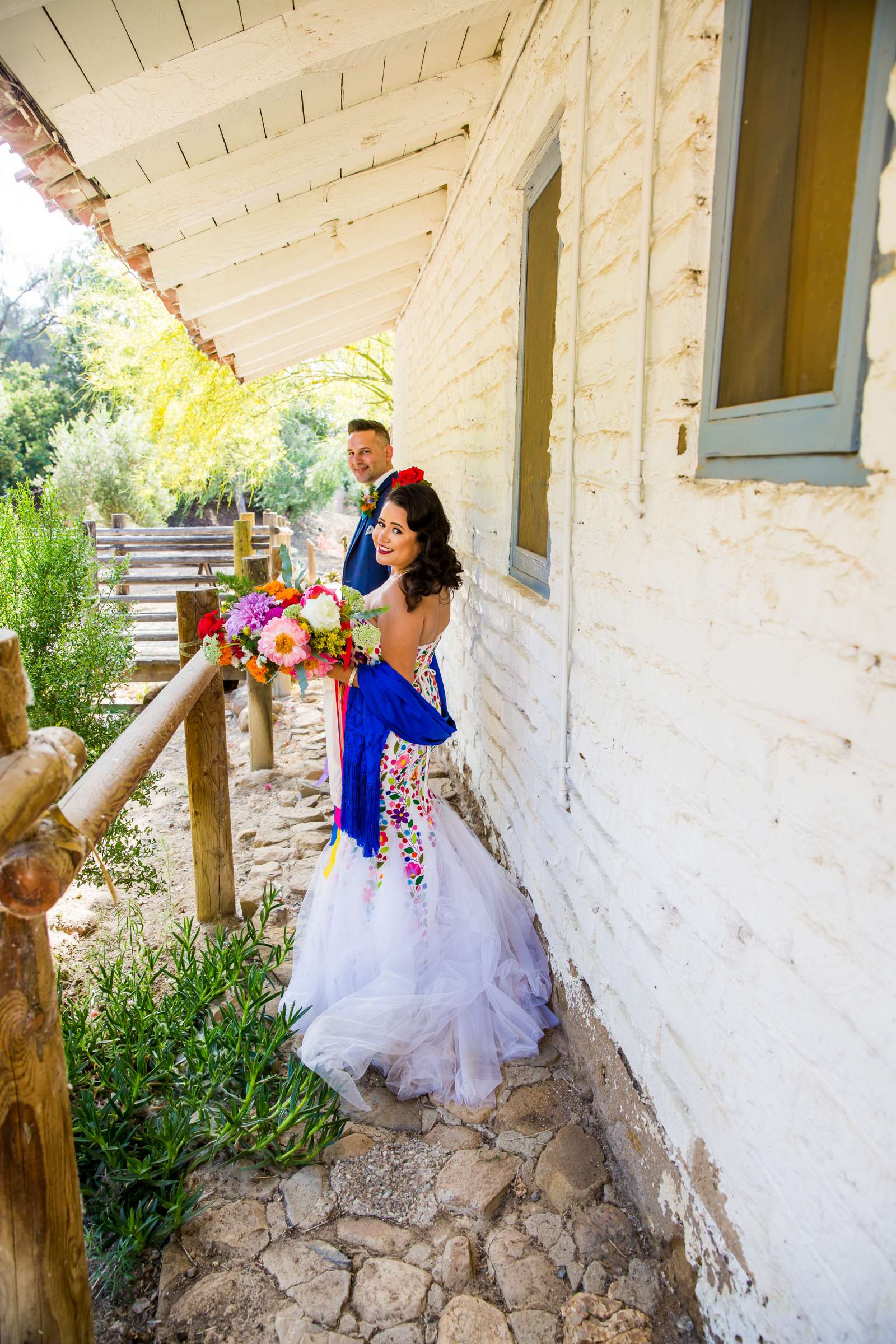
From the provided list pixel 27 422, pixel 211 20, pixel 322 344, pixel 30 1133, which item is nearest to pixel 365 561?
pixel 211 20

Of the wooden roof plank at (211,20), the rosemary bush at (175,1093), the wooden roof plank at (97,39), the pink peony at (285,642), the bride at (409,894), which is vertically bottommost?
the rosemary bush at (175,1093)

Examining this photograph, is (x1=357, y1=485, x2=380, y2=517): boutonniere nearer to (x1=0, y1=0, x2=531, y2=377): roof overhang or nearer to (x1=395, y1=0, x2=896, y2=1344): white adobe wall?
(x1=0, y1=0, x2=531, y2=377): roof overhang

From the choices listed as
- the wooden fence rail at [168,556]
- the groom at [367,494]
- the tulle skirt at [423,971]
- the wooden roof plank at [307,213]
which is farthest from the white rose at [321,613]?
the wooden fence rail at [168,556]

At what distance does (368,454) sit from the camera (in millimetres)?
5031

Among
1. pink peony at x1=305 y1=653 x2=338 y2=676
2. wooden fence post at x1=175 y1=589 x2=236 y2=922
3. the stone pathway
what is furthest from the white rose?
the stone pathway

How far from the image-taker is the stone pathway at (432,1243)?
1980 millimetres

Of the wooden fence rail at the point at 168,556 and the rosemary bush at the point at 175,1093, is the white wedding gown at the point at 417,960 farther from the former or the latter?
the wooden fence rail at the point at 168,556

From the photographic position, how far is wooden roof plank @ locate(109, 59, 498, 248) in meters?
3.65

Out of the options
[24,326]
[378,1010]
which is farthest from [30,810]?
[24,326]

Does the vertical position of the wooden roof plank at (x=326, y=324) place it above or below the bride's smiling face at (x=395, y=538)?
above

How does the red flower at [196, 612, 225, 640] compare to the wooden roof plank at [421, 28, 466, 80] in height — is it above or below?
below

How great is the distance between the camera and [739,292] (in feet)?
5.59

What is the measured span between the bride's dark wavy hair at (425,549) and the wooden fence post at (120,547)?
6732mm

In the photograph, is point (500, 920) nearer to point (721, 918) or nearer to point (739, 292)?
point (721, 918)
